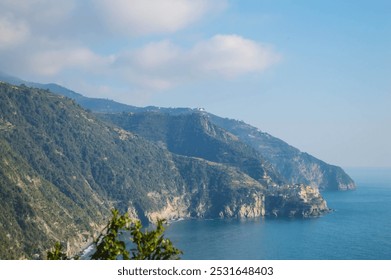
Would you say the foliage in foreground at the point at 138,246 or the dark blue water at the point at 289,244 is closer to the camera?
the foliage in foreground at the point at 138,246

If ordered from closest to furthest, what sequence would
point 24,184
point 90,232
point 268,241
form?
point 24,184 < point 90,232 < point 268,241

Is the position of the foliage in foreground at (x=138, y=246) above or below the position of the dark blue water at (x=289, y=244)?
above

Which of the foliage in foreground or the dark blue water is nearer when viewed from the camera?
the foliage in foreground

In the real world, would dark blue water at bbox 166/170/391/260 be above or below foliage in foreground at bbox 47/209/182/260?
below

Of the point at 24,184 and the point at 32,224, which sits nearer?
the point at 32,224

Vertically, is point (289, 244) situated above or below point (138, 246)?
below

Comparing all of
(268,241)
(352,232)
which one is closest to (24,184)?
(268,241)

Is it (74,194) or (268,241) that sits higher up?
(74,194)

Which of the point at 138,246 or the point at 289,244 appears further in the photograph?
the point at 289,244
